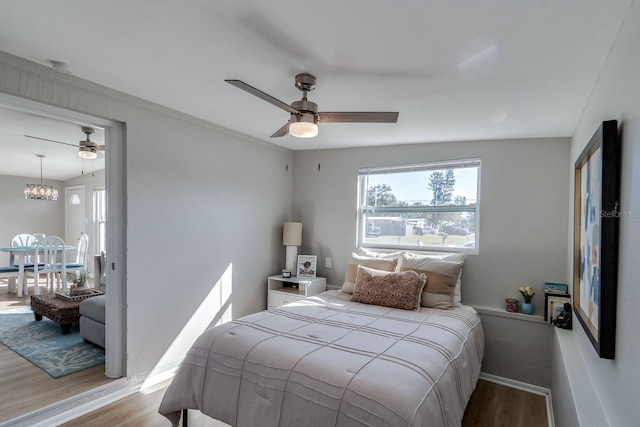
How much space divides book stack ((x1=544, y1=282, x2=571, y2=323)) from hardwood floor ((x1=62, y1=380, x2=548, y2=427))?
0.71 m

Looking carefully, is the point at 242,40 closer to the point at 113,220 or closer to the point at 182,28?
the point at 182,28

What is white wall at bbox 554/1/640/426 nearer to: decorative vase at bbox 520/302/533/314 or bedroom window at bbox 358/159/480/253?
decorative vase at bbox 520/302/533/314

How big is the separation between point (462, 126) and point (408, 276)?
4.60ft

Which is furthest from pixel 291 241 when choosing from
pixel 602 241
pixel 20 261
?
pixel 20 261

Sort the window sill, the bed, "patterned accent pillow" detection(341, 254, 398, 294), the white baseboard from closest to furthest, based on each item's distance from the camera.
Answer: the bed, the white baseboard, the window sill, "patterned accent pillow" detection(341, 254, 398, 294)

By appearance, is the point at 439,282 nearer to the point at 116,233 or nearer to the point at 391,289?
the point at 391,289

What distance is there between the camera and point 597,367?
151 cm

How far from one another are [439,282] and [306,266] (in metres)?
1.61

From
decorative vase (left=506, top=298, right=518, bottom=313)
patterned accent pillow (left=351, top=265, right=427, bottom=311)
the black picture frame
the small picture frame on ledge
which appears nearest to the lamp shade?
the small picture frame on ledge

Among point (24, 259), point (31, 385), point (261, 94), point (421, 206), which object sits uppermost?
point (261, 94)

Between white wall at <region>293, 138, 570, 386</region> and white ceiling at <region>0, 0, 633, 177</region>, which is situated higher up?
white ceiling at <region>0, 0, 633, 177</region>

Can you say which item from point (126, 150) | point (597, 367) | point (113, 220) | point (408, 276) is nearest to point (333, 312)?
point (408, 276)

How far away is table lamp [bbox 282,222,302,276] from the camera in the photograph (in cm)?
408

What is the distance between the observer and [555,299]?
2725 mm
